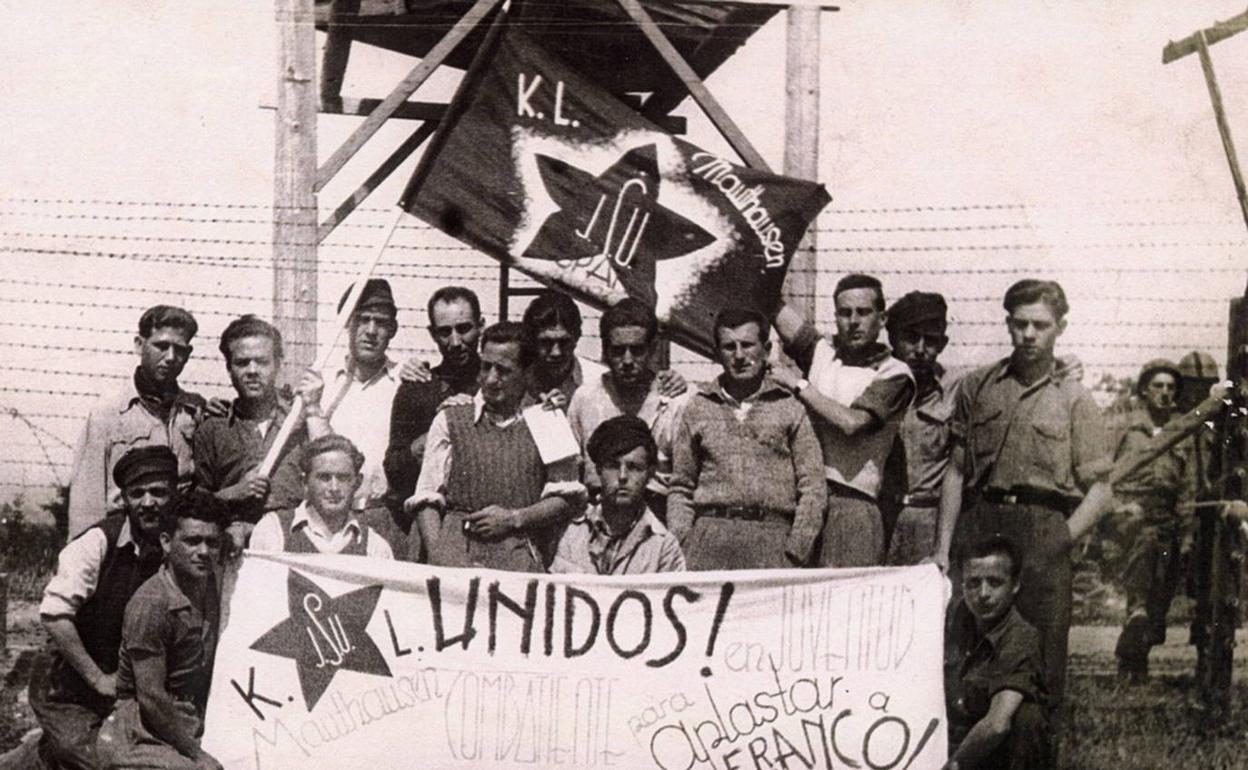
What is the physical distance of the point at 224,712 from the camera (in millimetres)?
7164

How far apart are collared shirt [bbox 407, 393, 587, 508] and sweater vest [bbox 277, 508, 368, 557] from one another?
277mm

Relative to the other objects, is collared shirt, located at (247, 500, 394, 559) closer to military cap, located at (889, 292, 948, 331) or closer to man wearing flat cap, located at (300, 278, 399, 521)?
man wearing flat cap, located at (300, 278, 399, 521)

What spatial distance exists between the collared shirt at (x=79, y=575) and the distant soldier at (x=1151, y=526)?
4.17 metres

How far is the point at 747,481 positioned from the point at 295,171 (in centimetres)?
242

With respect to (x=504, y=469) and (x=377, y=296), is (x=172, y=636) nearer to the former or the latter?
(x=504, y=469)

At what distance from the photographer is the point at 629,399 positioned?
7.10 meters

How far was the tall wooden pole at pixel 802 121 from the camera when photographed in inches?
286

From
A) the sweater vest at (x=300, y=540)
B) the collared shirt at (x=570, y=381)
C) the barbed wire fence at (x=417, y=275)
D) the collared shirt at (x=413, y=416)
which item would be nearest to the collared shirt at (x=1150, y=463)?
the barbed wire fence at (x=417, y=275)

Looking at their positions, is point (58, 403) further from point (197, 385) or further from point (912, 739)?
point (912, 739)

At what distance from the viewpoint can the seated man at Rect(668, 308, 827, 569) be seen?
22.9 ft

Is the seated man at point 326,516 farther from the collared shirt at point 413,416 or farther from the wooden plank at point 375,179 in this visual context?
the wooden plank at point 375,179

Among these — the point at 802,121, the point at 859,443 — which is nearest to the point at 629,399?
the point at 859,443

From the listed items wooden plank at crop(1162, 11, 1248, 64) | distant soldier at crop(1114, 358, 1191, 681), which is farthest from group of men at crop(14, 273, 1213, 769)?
wooden plank at crop(1162, 11, 1248, 64)

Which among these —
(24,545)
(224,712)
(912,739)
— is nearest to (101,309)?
(24,545)
